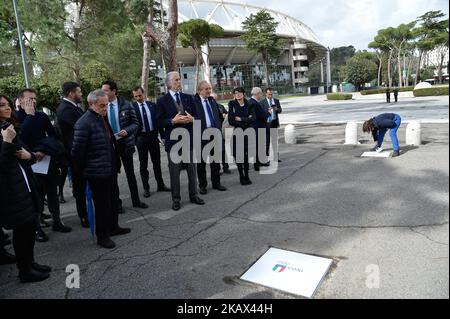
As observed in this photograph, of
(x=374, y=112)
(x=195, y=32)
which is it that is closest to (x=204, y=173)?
(x=374, y=112)

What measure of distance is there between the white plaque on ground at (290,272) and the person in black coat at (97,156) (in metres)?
1.88

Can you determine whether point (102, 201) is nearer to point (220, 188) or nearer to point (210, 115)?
point (210, 115)

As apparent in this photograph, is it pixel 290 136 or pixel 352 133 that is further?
pixel 290 136

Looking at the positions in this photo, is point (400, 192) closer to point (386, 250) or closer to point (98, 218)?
point (386, 250)

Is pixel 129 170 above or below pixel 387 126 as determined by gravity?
below

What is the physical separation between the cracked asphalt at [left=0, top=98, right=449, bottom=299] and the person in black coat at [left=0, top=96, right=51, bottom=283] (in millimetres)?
219

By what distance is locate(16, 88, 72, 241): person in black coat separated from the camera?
459 cm

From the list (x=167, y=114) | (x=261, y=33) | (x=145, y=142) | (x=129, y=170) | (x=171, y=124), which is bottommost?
(x=129, y=170)

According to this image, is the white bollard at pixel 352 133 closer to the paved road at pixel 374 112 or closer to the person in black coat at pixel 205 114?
the paved road at pixel 374 112

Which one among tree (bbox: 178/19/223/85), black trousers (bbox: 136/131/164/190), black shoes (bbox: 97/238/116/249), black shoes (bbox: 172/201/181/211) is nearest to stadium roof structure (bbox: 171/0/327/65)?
tree (bbox: 178/19/223/85)

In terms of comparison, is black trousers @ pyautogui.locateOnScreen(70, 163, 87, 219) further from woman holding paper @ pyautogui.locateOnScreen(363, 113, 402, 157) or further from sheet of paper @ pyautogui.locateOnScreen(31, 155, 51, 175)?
woman holding paper @ pyautogui.locateOnScreen(363, 113, 402, 157)

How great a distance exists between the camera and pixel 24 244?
11.5 ft

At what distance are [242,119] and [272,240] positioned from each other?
316cm
